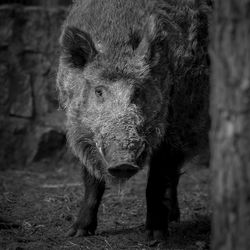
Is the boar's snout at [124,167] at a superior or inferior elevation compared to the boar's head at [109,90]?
inferior

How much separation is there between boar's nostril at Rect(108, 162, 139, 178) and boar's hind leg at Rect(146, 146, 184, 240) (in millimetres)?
864

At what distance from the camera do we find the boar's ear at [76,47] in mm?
4832

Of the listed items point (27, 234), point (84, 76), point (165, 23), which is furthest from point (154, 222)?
point (165, 23)

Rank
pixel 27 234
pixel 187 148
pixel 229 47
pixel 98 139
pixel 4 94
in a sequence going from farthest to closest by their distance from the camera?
pixel 4 94 < pixel 187 148 < pixel 27 234 < pixel 98 139 < pixel 229 47

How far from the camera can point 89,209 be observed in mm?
5203

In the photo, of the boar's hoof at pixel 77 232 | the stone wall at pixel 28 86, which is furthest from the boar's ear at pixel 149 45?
the stone wall at pixel 28 86

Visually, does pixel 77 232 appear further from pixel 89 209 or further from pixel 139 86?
pixel 139 86

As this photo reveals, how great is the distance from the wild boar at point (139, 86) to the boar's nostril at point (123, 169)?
0.18 meters

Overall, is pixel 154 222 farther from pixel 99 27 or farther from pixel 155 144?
pixel 99 27

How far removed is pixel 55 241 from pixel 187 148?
1554 millimetres

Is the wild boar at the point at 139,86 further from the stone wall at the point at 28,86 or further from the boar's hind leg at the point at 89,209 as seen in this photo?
the stone wall at the point at 28,86

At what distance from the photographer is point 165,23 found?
5.13m

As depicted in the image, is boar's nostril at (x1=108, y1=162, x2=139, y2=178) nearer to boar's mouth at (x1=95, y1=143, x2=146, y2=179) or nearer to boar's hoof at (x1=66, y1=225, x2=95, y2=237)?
boar's mouth at (x1=95, y1=143, x2=146, y2=179)

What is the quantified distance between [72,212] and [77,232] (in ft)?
2.87
